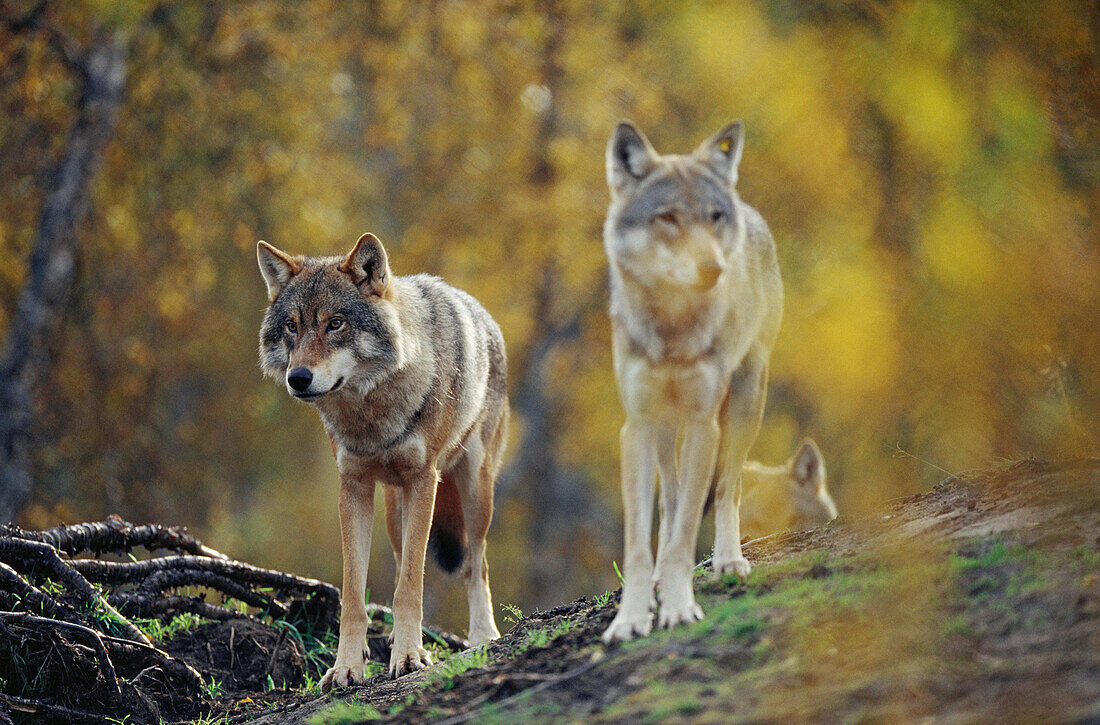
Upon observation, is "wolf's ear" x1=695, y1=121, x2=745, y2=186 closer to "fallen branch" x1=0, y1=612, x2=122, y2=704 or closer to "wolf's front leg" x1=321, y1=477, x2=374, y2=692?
"wolf's front leg" x1=321, y1=477, x2=374, y2=692

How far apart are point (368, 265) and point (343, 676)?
2357mm

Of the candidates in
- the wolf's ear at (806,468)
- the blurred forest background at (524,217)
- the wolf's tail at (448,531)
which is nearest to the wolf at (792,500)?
the wolf's ear at (806,468)

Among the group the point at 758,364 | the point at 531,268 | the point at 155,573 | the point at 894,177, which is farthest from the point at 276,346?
the point at 531,268

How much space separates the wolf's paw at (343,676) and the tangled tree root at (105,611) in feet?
2.48

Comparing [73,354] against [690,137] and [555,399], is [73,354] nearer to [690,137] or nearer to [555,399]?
[555,399]

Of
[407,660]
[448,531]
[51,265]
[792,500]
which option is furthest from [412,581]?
[51,265]

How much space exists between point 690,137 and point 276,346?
478 inches

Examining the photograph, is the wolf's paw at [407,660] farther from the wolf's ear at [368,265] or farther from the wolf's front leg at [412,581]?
the wolf's ear at [368,265]

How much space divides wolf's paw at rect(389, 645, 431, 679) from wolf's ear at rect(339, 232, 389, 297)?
2071 mm

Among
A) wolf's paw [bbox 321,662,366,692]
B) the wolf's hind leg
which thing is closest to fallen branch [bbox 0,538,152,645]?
wolf's paw [bbox 321,662,366,692]

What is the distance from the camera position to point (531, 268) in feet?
66.4

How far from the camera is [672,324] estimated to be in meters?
4.27

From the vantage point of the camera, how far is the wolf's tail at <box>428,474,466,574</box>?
23.7ft

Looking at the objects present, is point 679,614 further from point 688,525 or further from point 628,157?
point 628,157
